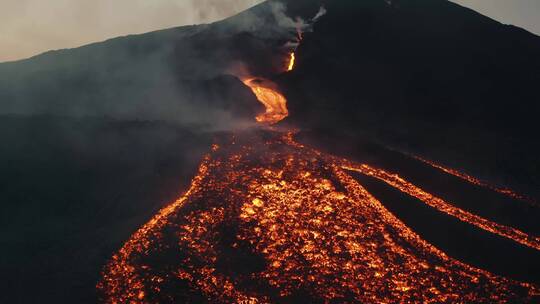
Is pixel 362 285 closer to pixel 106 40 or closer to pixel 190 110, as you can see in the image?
pixel 190 110

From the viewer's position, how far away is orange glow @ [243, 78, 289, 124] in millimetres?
22297

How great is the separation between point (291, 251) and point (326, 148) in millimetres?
7391

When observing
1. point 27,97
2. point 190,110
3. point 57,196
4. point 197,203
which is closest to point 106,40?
point 27,97

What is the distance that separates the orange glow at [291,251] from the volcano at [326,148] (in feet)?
0.15

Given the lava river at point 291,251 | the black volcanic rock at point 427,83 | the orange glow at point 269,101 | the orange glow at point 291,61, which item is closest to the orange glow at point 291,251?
the lava river at point 291,251

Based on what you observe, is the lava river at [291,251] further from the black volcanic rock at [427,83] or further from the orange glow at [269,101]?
the orange glow at [269,101]

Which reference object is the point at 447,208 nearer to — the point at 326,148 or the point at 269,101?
the point at 326,148

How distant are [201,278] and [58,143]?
45.2ft

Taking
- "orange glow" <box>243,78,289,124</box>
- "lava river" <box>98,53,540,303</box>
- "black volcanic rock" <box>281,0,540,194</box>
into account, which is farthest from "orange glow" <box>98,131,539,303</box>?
"orange glow" <box>243,78,289,124</box>

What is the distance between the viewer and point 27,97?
94.1 ft

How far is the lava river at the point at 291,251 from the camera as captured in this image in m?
9.12

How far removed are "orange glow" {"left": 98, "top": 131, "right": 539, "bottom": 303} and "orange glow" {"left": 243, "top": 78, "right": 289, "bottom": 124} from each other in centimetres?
784

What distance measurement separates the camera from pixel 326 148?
17250 millimetres

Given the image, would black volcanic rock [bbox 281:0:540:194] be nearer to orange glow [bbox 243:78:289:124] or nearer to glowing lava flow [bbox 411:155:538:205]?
orange glow [bbox 243:78:289:124]
